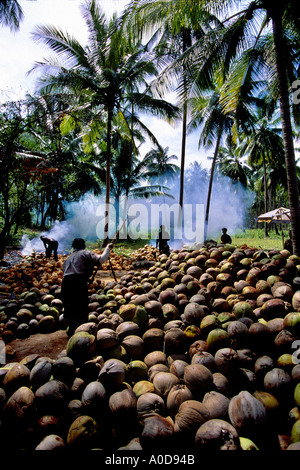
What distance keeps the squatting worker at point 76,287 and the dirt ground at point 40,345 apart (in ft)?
0.68

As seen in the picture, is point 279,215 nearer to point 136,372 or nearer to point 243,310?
point 243,310

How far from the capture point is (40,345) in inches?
122

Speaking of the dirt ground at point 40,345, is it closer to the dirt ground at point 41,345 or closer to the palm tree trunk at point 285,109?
the dirt ground at point 41,345

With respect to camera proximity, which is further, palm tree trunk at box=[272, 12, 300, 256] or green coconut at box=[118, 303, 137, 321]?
palm tree trunk at box=[272, 12, 300, 256]

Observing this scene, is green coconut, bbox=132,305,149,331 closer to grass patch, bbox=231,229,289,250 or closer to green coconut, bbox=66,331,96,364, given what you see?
green coconut, bbox=66,331,96,364

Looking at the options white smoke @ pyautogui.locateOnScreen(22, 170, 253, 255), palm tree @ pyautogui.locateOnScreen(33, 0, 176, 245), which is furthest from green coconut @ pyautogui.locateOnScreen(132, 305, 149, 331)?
white smoke @ pyautogui.locateOnScreen(22, 170, 253, 255)

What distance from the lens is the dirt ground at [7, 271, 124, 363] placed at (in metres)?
2.87

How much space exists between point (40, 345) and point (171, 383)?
202 cm

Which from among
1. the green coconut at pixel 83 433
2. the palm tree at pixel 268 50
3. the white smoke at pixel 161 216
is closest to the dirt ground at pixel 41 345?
the green coconut at pixel 83 433

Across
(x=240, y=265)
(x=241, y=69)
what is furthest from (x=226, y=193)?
(x=240, y=265)

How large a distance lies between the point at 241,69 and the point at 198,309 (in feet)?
22.1

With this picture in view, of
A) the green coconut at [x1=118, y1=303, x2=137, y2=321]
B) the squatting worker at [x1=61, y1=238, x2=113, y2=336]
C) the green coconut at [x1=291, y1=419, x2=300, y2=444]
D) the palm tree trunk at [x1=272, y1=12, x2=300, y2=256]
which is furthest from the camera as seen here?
the palm tree trunk at [x1=272, y1=12, x2=300, y2=256]

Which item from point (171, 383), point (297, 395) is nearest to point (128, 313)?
point (171, 383)

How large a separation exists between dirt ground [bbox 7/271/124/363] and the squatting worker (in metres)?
0.21
